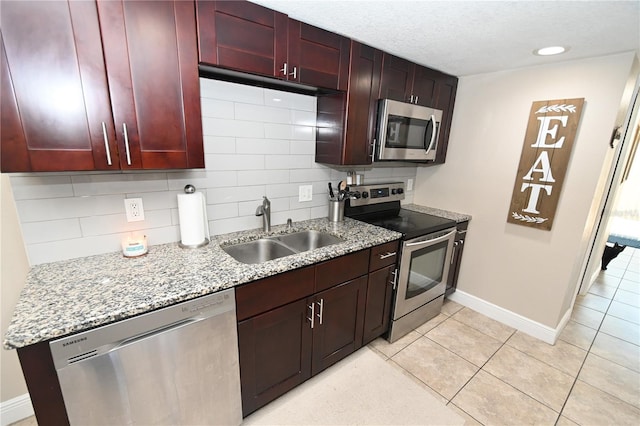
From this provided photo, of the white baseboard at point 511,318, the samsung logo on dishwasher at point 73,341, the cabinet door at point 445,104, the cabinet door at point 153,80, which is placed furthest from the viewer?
the cabinet door at point 445,104

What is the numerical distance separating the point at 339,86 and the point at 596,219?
2.56m

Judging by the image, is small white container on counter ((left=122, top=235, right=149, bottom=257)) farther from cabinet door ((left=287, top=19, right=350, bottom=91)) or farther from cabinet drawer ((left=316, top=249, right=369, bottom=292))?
cabinet door ((left=287, top=19, right=350, bottom=91))

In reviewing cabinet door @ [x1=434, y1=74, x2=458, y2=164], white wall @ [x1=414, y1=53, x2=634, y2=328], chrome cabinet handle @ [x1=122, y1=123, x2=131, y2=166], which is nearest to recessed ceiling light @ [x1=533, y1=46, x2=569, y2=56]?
white wall @ [x1=414, y1=53, x2=634, y2=328]

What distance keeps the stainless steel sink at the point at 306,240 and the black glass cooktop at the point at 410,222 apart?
1.48 feet

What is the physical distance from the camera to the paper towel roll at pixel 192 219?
153 centimetres

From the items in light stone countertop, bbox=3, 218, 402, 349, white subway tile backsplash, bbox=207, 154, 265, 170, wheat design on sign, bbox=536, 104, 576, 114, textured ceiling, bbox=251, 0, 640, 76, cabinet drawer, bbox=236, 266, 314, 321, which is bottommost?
cabinet drawer, bbox=236, 266, 314, 321

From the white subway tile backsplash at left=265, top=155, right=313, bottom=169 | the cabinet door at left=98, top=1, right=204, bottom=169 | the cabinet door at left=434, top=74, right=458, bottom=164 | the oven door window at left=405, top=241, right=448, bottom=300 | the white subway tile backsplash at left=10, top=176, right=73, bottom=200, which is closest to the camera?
the cabinet door at left=98, top=1, right=204, bottom=169

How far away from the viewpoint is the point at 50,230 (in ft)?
4.40

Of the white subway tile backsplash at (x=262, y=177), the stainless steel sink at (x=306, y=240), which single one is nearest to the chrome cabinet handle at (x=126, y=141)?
the white subway tile backsplash at (x=262, y=177)

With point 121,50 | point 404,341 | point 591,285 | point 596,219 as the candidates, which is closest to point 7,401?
point 121,50

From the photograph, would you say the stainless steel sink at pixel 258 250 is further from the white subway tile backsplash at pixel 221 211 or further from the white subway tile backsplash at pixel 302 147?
the white subway tile backsplash at pixel 302 147

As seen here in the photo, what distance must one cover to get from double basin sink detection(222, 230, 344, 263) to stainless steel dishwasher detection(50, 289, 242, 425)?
57 centimetres

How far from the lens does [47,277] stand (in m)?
1.23

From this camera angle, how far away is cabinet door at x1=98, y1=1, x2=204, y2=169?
1.10m
